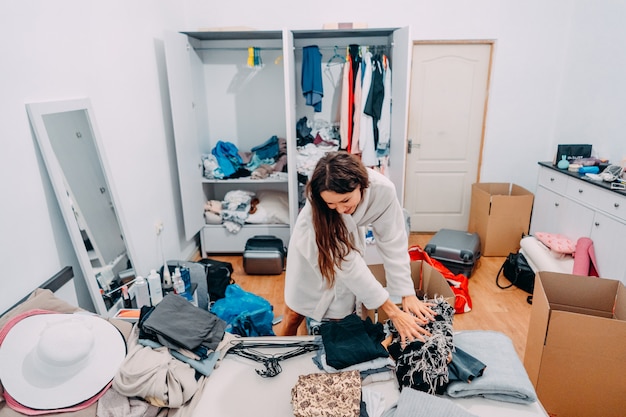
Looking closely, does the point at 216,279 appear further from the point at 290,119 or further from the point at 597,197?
the point at 597,197

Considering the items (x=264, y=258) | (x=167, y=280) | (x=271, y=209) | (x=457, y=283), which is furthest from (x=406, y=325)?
(x=271, y=209)

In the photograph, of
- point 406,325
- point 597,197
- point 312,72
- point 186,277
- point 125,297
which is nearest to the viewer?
point 406,325

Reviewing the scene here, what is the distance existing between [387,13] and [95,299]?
329 centimetres

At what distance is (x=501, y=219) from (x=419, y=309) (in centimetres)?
245

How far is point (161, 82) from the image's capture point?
3037 millimetres

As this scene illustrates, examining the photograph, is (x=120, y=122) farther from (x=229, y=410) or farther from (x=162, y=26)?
(x=229, y=410)

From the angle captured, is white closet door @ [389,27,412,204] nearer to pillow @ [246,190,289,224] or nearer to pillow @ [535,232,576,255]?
pillow @ [246,190,289,224]

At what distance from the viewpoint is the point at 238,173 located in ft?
12.2

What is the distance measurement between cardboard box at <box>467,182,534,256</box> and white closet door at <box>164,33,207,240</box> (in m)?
2.54

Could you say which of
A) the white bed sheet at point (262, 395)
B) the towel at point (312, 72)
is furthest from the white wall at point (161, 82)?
the white bed sheet at point (262, 395)

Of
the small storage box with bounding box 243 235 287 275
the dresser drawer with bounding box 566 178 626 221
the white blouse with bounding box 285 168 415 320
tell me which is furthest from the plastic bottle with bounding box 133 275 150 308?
the dresser drawer with bounding box 566 178 626 221

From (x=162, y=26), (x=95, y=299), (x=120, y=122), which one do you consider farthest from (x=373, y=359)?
→ (x=162, y=26)

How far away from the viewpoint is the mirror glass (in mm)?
1737

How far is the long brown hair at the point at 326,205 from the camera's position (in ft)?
4.46
